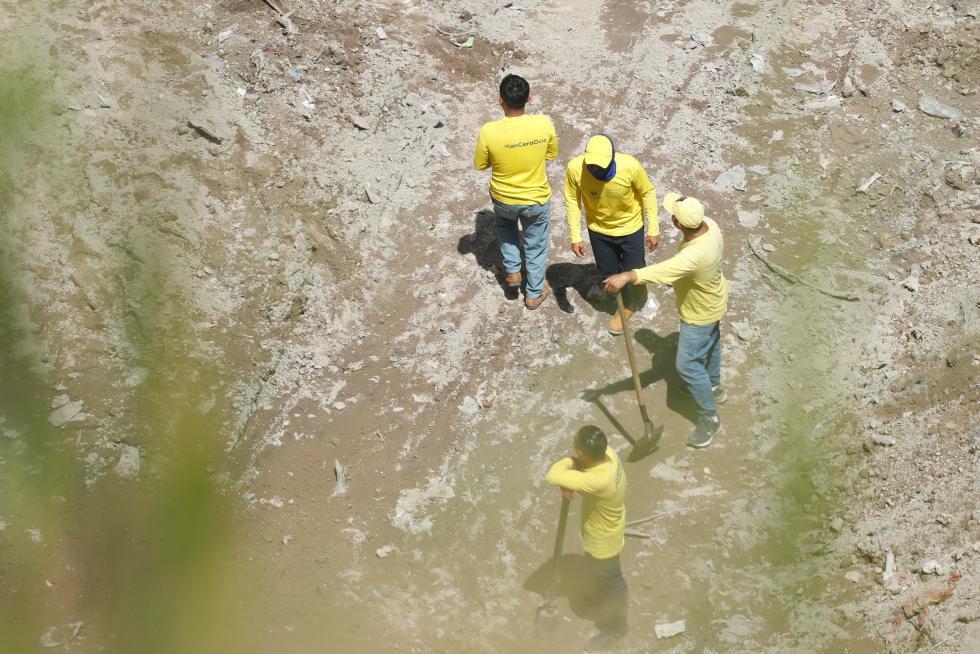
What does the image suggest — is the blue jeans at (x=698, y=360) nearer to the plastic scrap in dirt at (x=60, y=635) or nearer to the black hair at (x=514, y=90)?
the black hair at (x=514, y=90)

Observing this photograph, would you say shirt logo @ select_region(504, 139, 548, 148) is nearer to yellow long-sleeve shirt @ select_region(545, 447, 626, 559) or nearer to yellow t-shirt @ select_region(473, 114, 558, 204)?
yellow t-shirt @ select_region(473, 114, 558, 204)

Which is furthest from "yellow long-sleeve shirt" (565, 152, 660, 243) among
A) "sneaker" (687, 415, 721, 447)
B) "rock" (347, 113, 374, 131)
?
"rock" (347, 113, 374, 131)

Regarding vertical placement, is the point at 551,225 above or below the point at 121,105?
below

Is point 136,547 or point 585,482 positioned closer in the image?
point 585,482

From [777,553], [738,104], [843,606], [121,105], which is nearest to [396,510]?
[777,553]

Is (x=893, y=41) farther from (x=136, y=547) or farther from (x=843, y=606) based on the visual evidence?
(x=136, y=547)

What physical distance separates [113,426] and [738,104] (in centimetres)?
671

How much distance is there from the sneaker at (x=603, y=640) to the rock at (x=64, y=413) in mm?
3858

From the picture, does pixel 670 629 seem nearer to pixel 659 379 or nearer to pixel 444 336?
pixel 659 379

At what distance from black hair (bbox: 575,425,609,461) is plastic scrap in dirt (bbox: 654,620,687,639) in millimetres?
1498

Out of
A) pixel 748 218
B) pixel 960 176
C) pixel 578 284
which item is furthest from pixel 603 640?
pixel 960 176

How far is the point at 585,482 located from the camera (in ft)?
13.6

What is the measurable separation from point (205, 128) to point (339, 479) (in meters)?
3.39

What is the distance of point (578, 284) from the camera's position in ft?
22.6
